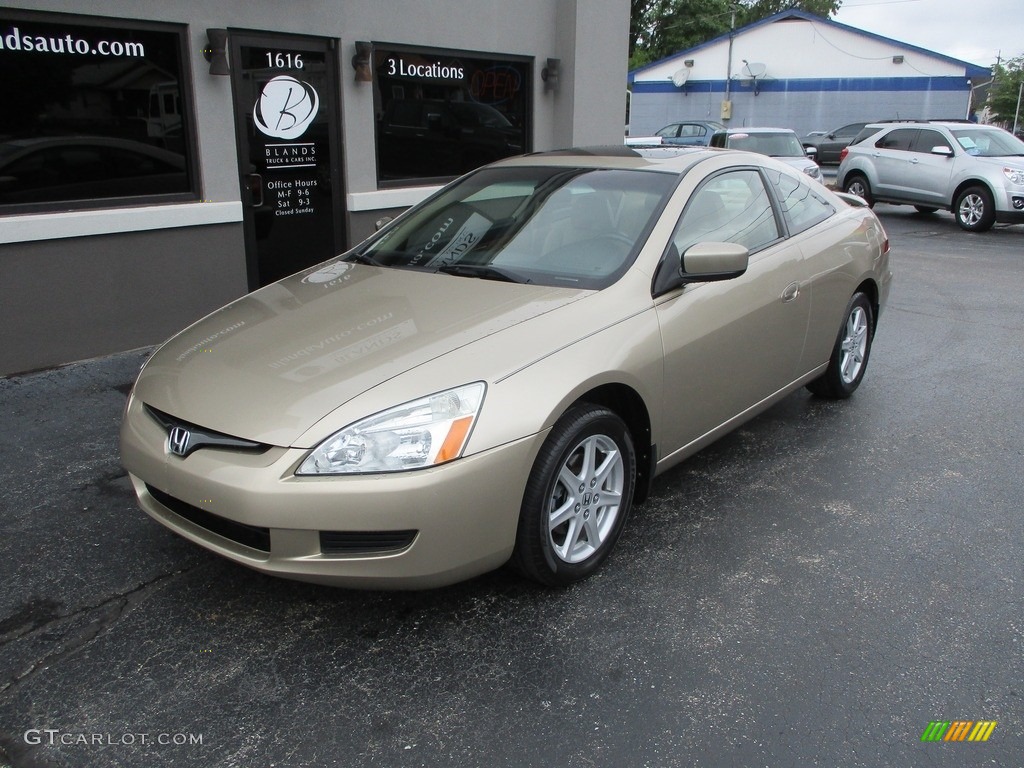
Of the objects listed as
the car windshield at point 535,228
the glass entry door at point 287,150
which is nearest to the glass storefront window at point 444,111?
the glass entry door at point 287,150

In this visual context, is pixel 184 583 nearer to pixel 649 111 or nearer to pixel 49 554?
pixel 49 554

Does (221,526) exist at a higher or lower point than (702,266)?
lower

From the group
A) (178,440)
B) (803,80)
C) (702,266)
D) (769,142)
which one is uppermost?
(803,80)

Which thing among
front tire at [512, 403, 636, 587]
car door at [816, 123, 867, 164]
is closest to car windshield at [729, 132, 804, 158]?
car door at [816, 123, 867, 164]

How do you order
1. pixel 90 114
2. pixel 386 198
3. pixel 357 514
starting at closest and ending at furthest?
1. pixel 357 514
2. pixel 90 114
3. pixel 386 198

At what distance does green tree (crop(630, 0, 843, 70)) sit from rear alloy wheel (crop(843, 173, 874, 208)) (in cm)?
3179

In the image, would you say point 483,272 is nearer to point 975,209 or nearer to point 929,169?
point 975,209

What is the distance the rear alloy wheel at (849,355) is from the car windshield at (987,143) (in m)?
10.5

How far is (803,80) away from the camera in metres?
35.8

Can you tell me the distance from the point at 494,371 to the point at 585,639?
971 mm

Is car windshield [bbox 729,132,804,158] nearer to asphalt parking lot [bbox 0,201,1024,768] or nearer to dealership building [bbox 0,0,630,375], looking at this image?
dealership building [bbox 0,0,630,375]

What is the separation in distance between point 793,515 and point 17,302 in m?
4.95

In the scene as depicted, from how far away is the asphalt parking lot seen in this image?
8.39ft

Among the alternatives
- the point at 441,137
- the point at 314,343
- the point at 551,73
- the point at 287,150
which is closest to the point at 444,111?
the point at 441,137
